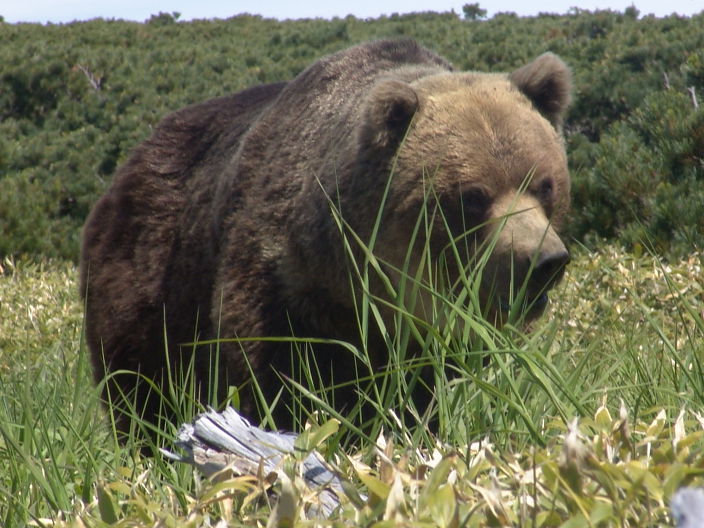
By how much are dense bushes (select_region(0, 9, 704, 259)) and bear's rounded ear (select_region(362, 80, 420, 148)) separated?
330 cm

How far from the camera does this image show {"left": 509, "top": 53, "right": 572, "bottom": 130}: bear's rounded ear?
4125 mm

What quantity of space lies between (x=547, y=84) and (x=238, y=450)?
2801mm

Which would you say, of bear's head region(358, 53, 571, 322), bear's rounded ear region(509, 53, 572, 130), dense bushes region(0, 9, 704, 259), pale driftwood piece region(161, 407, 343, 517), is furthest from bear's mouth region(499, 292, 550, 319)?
dense bushes region(0, 9, 704, 259)

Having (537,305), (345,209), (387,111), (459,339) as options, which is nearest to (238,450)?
(459,339)

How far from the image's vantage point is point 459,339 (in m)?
2.31

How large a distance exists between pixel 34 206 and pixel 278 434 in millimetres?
12221

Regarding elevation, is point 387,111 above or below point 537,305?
above

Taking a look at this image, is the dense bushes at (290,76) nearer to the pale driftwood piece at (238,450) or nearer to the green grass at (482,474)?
the green grass at (482,474)

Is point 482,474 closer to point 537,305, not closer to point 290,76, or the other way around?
point 537,305

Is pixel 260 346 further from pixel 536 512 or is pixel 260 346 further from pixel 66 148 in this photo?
pixel 66 148

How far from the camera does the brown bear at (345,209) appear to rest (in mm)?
3670

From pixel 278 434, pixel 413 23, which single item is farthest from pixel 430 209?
pixel 413 23

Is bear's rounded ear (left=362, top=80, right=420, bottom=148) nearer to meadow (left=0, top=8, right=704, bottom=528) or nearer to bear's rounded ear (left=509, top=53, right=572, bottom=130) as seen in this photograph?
bear's rounded ear (left=509, top=53, right=572, bottom=130)

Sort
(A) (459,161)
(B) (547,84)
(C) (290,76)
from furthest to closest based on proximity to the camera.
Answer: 1. (C) (290,76)
2. (B) (547,84)
3. (A) (459,161)
